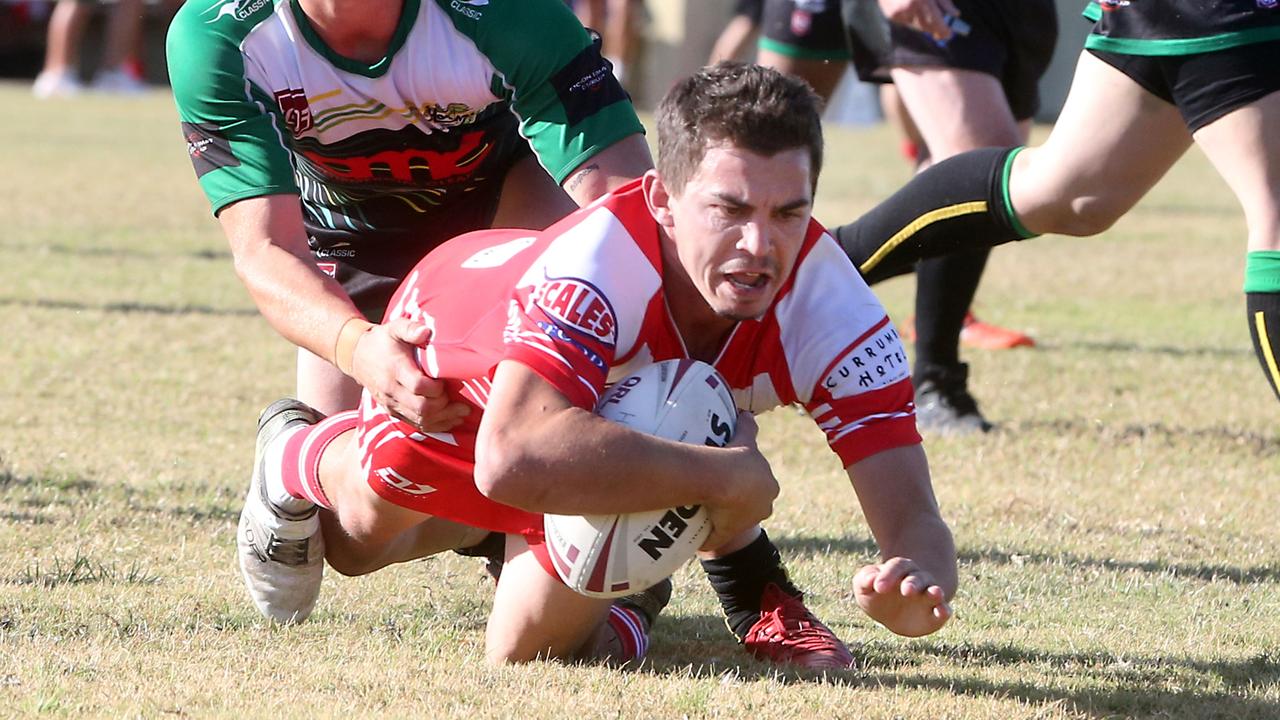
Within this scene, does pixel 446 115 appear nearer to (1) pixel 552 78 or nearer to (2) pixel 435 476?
(1) pixel 552 78

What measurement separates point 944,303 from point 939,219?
113 cm

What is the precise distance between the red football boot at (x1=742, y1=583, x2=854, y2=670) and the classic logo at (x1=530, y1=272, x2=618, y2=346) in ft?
2.51

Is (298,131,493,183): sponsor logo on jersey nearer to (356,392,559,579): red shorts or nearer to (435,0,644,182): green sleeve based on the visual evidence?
(435,0,644,182): green sleeve

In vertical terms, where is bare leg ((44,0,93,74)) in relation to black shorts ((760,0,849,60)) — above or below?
below

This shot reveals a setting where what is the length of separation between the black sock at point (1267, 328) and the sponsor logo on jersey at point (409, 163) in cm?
171

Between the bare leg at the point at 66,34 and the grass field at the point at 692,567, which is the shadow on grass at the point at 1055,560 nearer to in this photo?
the grass field at the point at 692,567

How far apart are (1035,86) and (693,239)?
3.18 meters

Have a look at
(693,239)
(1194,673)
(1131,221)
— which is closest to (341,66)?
(693,239)

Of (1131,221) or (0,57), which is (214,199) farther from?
(0,57)

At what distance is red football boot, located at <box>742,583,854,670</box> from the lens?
3.22 meters

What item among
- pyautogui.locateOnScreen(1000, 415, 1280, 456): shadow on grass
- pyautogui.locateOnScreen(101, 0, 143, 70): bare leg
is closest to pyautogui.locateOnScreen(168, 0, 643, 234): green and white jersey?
pyautogui.locateOnScreen(1000, 415, 1280, 456): shadow on grass

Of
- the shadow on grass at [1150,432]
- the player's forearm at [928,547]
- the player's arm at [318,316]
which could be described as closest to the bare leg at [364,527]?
the player's arm at [318,316]

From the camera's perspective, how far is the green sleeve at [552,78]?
145 inches

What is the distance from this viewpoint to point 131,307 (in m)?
7.11
